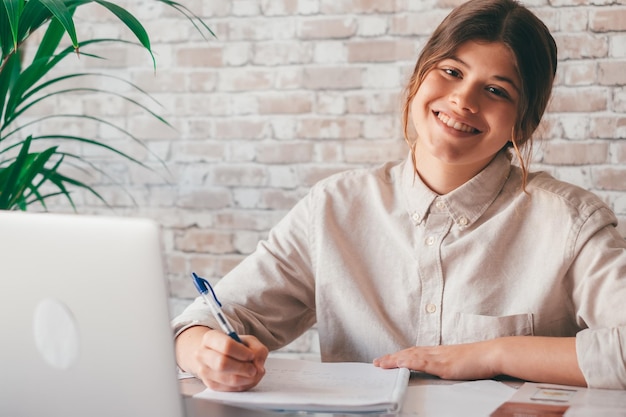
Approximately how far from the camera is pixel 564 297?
1.48 meters

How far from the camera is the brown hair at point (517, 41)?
58.2 inches

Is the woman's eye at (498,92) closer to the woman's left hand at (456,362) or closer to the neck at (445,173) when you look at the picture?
the neck at (445,173)

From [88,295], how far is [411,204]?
34.1 inches

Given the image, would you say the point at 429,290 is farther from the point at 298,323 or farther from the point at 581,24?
the point at 581,24

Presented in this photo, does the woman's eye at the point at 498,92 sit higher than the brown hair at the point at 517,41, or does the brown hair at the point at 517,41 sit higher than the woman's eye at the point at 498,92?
the brown hair at the point at 517,41

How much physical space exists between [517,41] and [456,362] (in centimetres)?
61

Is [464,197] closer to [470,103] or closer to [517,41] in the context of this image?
[470,103]

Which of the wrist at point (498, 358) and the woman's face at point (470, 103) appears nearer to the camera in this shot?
the wrist at point (498, 358)

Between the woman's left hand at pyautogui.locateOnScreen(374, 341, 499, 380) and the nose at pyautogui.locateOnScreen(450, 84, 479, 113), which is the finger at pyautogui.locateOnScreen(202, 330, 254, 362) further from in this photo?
the nose at pyautogui.locateOnScreen(450, 84, 479, 113)

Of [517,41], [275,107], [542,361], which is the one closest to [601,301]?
[542,361]

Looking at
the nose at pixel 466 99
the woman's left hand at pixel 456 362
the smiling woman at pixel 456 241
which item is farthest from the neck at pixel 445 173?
the woman's left hand at pixel 456 362

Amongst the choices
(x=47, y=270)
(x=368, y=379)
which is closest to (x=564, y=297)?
(x=368, y=379)

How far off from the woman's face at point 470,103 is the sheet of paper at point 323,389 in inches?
18.5

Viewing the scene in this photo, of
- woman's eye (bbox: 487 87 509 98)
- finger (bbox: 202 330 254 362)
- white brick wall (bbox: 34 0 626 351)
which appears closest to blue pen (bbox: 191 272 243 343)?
finger (bbox: 202 330 254 362)
